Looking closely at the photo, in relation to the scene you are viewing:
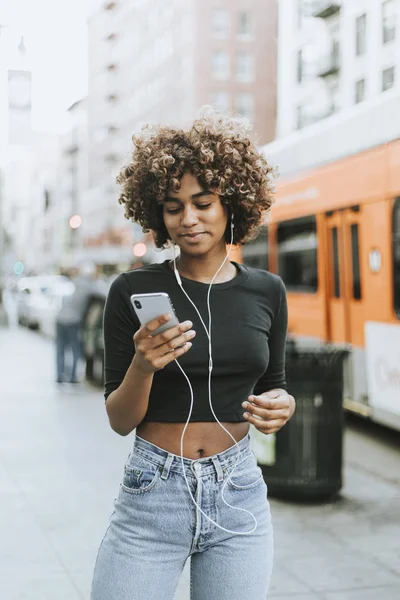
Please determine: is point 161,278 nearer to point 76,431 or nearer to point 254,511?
point 254,511

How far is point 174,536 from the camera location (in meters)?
2.40

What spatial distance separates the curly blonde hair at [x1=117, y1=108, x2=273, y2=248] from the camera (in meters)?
2.50

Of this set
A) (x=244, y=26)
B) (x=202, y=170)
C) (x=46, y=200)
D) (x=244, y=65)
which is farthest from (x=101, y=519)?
(x=244, y=26)

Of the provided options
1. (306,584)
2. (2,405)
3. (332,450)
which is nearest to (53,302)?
(2,405)

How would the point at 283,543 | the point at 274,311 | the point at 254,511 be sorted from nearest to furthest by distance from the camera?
the point at 254,511
the point at 274,311
the point at 283,543

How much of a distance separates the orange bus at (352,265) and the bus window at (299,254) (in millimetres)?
12

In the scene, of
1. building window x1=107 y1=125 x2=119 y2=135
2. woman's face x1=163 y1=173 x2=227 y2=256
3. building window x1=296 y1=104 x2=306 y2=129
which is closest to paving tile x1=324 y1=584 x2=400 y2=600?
woman's face x1=163 y1=173 x2=227 y2=256

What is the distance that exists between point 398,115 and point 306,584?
5.36 meters

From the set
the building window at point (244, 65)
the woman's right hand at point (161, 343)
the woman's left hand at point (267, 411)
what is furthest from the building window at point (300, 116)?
the woman's right hand at point (161, 343)

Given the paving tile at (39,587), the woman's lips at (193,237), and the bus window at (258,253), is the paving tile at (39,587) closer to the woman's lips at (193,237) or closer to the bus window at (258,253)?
the woman's lips at (193,237)

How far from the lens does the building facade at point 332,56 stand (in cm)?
3853

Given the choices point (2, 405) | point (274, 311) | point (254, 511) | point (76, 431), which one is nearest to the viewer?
point (254, 511)

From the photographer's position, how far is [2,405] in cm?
1180

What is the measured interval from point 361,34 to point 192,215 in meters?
40.4
